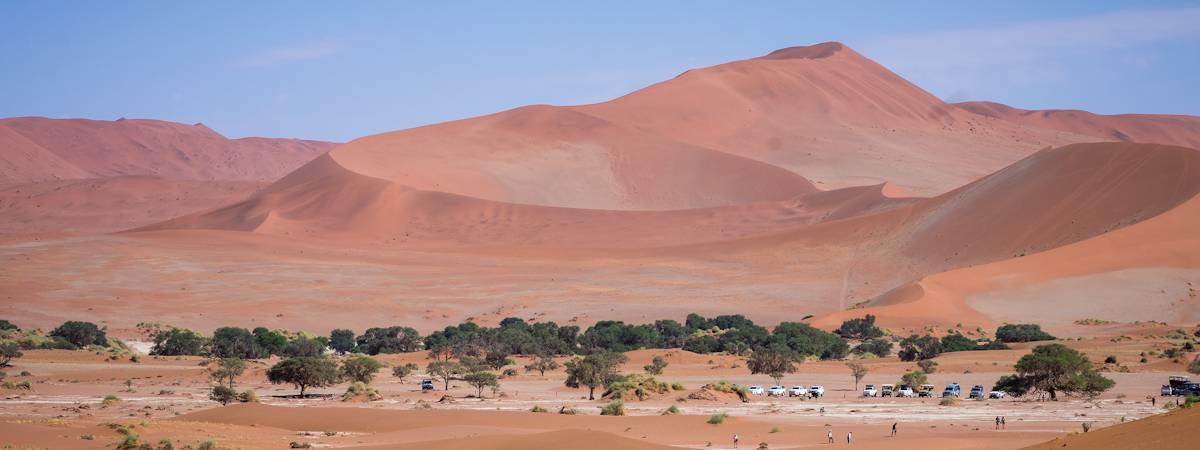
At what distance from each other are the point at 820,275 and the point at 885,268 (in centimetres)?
449

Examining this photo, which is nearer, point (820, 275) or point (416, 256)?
point (820, 275)

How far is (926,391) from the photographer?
42469 millimetres

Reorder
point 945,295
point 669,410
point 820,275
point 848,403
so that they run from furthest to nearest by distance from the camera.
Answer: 1. point 820,275
2. point 945,295
3. point 848,403
4. point 669,410

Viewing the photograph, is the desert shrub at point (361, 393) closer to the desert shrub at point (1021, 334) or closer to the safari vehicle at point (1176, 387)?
the safari vehicle at point (1176, 387)

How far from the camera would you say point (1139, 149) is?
99.3 metres

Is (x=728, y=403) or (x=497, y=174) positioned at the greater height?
(x=497, y=174)

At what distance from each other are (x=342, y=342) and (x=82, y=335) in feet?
38.6

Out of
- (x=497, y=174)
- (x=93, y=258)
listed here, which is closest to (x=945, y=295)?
(x=93, y=258)

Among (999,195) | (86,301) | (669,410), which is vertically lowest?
(669,410)

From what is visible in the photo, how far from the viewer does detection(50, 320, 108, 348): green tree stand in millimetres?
64312

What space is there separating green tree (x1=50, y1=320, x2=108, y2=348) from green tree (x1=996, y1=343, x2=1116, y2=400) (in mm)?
42274

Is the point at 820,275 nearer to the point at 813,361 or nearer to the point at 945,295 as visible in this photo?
the point at 945,295

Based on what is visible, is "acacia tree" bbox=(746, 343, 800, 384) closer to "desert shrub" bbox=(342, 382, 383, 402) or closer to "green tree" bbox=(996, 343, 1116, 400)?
"green tree" bbox=(996, 343, 1116, 400)

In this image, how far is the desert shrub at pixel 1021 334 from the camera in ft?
199
